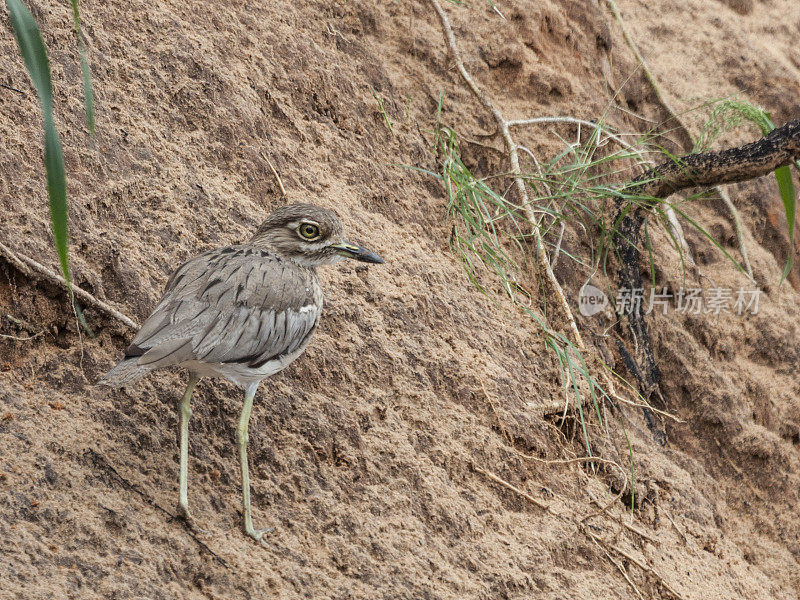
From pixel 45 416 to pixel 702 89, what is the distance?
18.7 feet

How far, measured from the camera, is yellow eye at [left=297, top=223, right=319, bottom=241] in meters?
3.16

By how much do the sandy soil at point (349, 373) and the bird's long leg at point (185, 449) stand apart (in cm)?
7

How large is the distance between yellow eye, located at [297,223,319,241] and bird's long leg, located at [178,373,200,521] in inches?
27.2

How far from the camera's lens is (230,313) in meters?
2.76

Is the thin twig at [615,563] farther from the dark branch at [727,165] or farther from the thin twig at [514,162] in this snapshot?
the dark branch at [727,165]

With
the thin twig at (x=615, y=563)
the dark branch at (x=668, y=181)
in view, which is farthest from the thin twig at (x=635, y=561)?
the dark branch at (x=668, y=181)

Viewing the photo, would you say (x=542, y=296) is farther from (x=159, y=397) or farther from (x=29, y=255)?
(x=29, y=255)

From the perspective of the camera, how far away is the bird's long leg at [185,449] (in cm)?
270

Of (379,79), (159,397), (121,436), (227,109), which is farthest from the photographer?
(379,79)

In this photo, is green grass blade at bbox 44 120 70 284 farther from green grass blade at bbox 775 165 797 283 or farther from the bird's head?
green grass blade at bbox 775 165 797 283

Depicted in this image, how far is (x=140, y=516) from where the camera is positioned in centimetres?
Answer: 265

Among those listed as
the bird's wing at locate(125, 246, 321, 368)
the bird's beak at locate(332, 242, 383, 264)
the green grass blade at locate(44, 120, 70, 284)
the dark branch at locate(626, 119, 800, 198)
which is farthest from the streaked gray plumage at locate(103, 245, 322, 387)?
the dark branch at locate(626, 119, 800, 198)

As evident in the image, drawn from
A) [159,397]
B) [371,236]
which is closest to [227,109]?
[371,236]

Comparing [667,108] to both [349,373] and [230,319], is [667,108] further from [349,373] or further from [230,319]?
[230,319]
